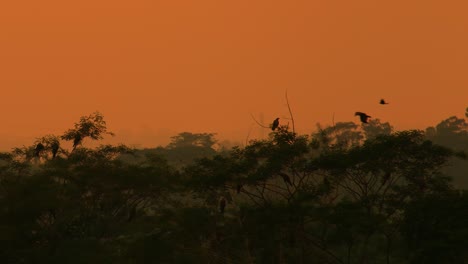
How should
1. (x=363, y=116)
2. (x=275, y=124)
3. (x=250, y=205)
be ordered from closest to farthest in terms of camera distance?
(x=363, y=116), (x=275, y=124), (x=250, y=205)

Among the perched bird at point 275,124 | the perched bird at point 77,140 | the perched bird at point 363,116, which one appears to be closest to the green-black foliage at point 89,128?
the perched bird at point 77,140

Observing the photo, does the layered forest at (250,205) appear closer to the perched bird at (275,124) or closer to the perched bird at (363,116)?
the perched bird at (275,124)

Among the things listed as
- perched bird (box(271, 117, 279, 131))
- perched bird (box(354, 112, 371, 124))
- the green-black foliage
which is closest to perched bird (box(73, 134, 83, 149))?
the green-black foliage

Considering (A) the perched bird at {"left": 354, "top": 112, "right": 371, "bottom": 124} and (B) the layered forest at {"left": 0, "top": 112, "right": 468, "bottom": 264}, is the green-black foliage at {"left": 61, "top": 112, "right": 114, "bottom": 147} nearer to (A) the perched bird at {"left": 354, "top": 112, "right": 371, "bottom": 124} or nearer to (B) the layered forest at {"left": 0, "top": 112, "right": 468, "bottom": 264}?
(B) the layered forest at {"left": 0, "top": 112, "right": 468, "bottom": 264}

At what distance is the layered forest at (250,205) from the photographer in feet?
63.6

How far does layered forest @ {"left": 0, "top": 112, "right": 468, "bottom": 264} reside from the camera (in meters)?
19.4

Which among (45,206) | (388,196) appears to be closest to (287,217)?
(388,196)

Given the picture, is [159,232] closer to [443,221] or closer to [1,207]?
[1,207]

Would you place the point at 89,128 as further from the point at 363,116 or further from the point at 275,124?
the point at 363,116

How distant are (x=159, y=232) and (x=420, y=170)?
1189 cm

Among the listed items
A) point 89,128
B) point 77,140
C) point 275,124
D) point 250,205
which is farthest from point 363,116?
point 89,128

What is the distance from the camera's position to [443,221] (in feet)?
58.9

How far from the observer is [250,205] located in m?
21.8

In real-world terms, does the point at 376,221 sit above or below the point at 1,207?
below
